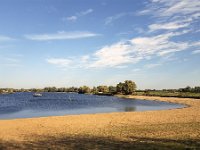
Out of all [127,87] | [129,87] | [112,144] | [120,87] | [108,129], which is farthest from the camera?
[120,87]

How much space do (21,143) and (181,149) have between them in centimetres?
1080

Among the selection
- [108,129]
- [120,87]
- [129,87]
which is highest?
[120,87]

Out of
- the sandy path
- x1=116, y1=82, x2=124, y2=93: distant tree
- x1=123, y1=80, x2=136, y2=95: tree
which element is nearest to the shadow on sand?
the sandy path

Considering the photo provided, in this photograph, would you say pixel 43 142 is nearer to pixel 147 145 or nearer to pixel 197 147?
pixel 147 145

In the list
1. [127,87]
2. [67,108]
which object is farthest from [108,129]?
[127,87]

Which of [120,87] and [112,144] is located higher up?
[120,87]

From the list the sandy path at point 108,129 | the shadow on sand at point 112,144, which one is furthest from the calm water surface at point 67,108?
the shadow on sand at point 112,144

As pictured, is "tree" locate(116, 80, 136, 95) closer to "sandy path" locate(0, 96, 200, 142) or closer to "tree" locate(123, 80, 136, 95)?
"tree" locate(123, 80, 136, 95)

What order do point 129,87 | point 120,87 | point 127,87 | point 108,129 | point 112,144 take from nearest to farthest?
point 112,144 → point 108,129 → point 129,87 → point 127,87 → point 120,87

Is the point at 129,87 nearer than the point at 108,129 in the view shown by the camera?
No

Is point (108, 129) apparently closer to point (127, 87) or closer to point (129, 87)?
point (129, 87)


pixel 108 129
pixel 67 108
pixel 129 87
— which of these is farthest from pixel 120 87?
pixel 108 129

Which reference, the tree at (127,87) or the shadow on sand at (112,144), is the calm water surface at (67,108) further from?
the tree at (127,87)

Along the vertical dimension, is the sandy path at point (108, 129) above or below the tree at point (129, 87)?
below
